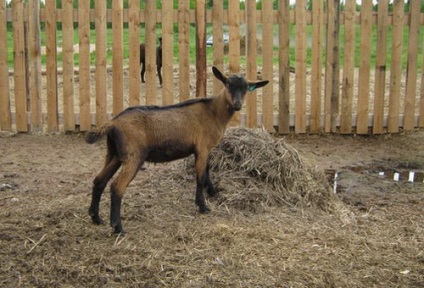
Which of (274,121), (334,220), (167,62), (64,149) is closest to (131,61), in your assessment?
(167,62)

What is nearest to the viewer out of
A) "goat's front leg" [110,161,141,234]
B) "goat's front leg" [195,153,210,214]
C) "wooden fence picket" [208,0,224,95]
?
"goat's front leg" [110,161,141,234]

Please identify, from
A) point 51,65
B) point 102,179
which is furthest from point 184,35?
point 102,179

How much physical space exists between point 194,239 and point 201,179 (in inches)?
33.7

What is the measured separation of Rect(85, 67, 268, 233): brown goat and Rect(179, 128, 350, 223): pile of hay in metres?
0.32

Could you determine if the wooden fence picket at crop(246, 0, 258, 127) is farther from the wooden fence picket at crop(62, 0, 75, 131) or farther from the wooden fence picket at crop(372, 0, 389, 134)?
the wooden fence picket at crop(62, 0, 75, 131)

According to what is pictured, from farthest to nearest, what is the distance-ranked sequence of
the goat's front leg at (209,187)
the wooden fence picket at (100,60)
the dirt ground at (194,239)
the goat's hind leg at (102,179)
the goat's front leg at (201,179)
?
the wooden fence picket at (100,60) < the goat's front leg at (209,187) < the goat's front leg at (201,179) < the goat's hind leg at (102,179) < the dirt ground at (194,239)

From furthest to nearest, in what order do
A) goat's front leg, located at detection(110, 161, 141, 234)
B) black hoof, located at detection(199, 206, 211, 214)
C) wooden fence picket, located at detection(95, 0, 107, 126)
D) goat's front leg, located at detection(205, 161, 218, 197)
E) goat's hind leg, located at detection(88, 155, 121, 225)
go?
1. wooden fence picket, located at detection(95, 0, 107, 126)
2. goat's front leg, located at detection(205, 161, 218, 197)
3. black hoof, located at detection(199, 206, 211, 214)
4. goat's hind leg, located at detection(88, 155, 121, 225)
5. goat's front leg, located at detection(110, 161, 141, 234)

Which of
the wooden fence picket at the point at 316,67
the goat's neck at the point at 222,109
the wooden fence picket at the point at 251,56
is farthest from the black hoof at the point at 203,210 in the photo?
the wooden fence picket at the point at 316,67

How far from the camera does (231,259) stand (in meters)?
5.03

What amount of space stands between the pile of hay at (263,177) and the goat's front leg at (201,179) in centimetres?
31

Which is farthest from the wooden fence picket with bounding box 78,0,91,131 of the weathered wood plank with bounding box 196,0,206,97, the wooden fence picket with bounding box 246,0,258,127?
the wooden fence picket with bounding box 246,0,258,127

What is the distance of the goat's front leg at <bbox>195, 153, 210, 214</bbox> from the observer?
612cm

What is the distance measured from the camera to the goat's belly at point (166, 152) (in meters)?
5.81

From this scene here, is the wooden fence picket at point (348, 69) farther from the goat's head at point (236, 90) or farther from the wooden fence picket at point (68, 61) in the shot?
the goat's head at point (236, 90)
